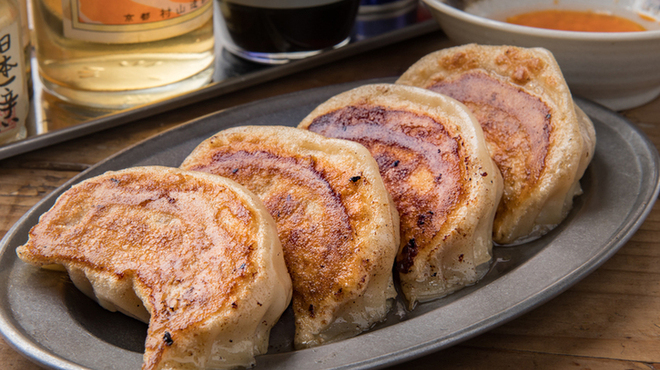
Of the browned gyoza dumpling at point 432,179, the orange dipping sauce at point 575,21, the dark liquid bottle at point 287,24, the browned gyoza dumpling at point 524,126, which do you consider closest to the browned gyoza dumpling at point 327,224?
the browned gyoza dumpling at point 432,179

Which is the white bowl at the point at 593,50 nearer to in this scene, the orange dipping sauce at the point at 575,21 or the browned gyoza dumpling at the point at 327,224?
the orange dipping sauce at the point at 575,21

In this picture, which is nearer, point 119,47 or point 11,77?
point 11,77

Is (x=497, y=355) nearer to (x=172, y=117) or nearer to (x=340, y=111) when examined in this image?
(x=340, y=111)

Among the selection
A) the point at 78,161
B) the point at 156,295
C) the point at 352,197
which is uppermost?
the point at 352,197

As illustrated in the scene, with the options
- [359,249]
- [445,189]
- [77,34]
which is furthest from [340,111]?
[77,34]

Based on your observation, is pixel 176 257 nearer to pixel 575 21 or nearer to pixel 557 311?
pixel 557 311

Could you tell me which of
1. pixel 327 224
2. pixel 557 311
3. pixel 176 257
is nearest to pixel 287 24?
pixel 327 224
